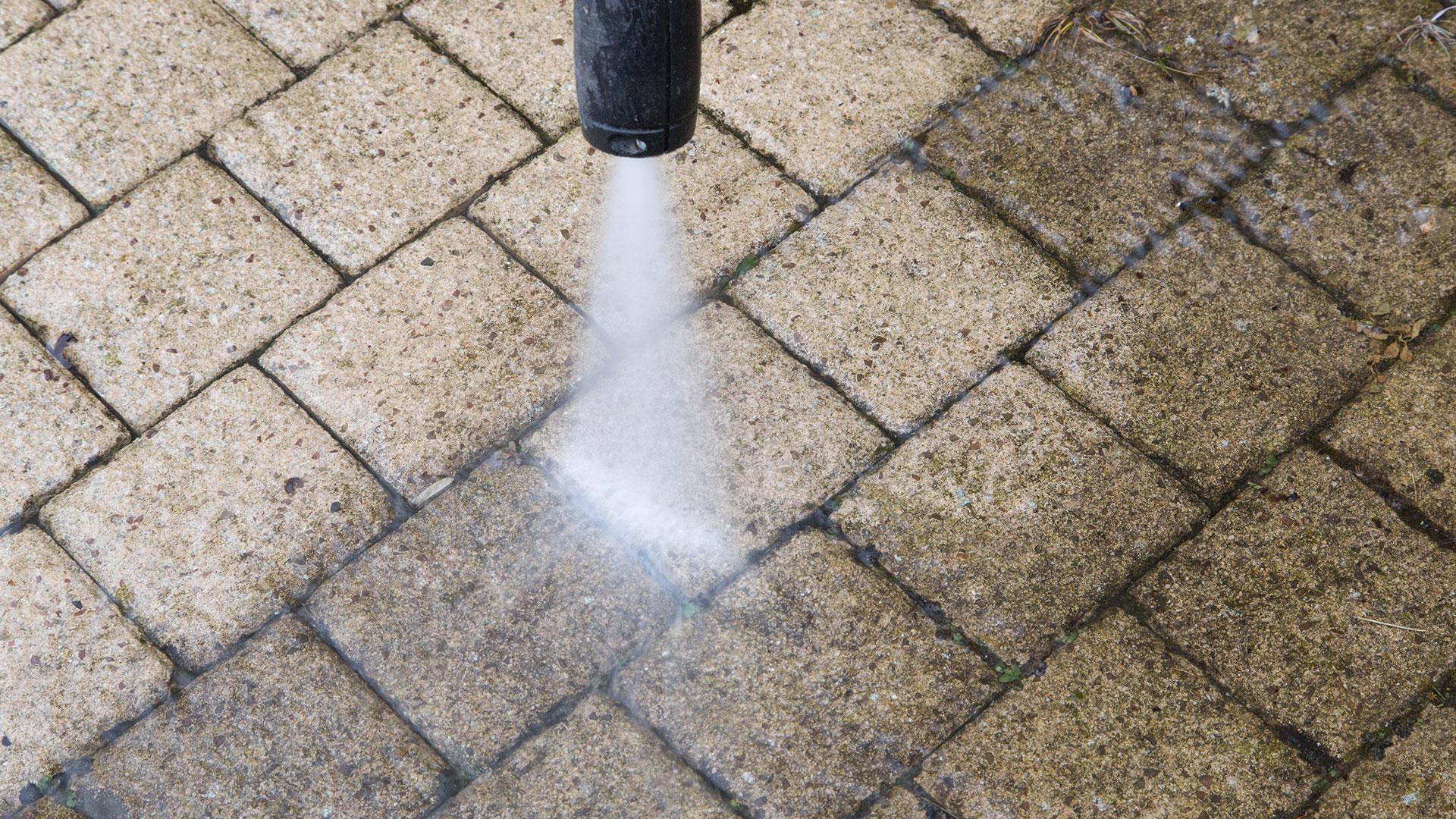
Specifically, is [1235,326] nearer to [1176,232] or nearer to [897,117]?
[1176,232]

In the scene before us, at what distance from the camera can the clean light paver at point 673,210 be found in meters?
2.74

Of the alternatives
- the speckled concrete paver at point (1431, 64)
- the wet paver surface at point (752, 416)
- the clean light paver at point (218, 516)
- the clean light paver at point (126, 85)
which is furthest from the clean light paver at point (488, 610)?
the speckled concrete paver at point (1431, 64)

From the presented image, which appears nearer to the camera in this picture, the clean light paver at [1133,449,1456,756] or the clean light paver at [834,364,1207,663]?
the clean light paver at [1133,449,1456,756]

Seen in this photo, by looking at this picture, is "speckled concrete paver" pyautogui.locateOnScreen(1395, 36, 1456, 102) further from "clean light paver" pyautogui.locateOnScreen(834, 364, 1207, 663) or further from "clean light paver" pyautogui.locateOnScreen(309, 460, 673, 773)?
"clean light paver" pyautogui.locateOnScreen(309, 460, 673, 773)

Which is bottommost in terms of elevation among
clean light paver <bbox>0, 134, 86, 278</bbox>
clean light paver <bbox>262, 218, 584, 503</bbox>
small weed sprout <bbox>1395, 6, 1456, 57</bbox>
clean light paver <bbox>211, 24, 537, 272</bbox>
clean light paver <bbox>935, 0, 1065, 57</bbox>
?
clean light paver <bbox>262, 218, 584, 503</bbox>

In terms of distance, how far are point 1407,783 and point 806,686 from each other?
112cm

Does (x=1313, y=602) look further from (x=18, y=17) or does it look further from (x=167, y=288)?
(x=18, y=17)

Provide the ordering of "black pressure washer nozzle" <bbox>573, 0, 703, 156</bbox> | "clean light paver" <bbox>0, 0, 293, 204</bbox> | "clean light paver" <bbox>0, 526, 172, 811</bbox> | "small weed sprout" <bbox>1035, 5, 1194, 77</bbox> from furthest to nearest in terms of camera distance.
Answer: "small weed sprout" <bbox>1035, 5, 1194, 77</bbox> → "clean light paver" <bbox>0, 0, 293, 204</bbox> → "clean light paver" <bbox>0, 526, 172, 811</bbox> → "black pressure washer nozzle" <bbox>573, 0, 703, 156</bbox>

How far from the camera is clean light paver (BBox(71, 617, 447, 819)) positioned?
88.5 inches

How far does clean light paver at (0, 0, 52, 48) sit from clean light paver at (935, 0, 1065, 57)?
2285 millimetres

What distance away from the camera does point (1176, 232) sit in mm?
2758

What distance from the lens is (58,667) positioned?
235cm

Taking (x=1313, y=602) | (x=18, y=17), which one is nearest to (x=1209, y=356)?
(x=1313, y=602)

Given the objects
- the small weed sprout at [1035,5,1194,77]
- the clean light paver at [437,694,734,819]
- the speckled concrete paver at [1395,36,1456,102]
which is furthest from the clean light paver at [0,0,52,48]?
the speckled concrete paver at [1395,36,1456,102]
